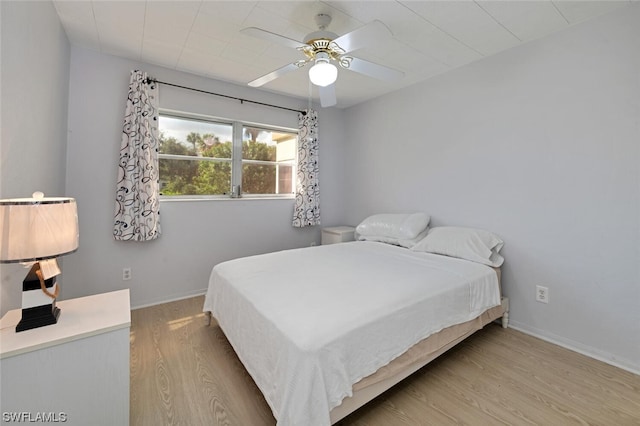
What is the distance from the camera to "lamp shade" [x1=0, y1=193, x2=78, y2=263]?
40.1 inches

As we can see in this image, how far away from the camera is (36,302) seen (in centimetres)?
117

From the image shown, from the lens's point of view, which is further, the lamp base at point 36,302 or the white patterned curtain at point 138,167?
the white patterned curtain at point 138,167

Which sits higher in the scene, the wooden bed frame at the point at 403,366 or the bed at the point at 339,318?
the bed at the point at 339,318

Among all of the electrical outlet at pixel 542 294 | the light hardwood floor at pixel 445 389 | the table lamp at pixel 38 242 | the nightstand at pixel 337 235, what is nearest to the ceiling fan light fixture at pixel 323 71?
the table lamp at pixel 38 242

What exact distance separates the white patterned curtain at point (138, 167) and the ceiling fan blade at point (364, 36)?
2048mm

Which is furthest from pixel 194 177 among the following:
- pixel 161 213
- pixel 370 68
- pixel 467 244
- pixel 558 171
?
pixel 558 171

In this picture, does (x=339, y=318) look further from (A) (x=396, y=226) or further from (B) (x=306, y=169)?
(B) (x=306, y=169)

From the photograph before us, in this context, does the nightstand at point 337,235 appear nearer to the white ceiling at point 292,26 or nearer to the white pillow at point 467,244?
the white pillow at point 467,244

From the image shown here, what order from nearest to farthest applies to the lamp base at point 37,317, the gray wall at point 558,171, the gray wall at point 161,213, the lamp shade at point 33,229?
the lamp shade at point 33,229, the lamp base at point 37,317, the gray wall at point 558,171, the gray wall at point 161,213

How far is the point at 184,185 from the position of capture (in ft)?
10.1

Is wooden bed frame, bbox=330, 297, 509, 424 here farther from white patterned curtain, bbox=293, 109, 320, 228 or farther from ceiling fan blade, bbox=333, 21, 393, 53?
white patterned curtain, bbox=293, 109, 320, 228

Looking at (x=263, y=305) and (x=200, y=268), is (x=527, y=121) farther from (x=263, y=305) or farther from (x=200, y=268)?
(x=200, y=268)

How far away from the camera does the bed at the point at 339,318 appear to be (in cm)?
119

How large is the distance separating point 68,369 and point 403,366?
1.58 meters
